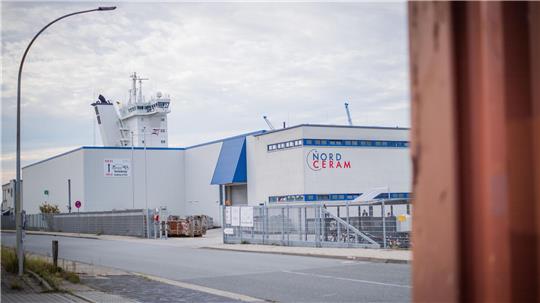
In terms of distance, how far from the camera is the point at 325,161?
1832 inches

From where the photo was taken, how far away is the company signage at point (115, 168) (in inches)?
2453

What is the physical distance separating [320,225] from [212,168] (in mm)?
32746

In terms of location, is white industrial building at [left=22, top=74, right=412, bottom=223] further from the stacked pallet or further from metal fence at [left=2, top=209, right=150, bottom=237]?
the stacked pallet

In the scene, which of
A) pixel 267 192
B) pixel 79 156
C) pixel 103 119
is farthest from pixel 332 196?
pixel 103 119

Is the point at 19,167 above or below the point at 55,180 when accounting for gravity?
below

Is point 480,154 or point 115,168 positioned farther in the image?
point 115,168

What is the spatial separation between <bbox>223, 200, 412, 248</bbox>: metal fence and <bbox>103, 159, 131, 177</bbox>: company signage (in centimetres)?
3073

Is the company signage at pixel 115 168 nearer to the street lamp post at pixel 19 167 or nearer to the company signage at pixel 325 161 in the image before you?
the company signage at pixel 325 161

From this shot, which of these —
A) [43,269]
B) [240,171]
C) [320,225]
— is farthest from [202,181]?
[43,269]

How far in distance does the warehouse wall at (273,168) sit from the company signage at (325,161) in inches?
27.5

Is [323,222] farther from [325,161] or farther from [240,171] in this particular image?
[240,171]

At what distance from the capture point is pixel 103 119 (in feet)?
267

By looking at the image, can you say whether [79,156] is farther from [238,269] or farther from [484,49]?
[484,49]

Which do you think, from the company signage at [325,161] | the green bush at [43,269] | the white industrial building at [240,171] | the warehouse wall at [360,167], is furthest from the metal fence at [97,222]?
the green bush at [43,269]
